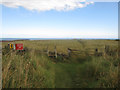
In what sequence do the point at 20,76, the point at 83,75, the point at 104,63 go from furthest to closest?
the point at 104,63 → the point at 83,75 → the point at 20,76

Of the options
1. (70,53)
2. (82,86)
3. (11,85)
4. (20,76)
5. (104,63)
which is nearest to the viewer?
(11,85)

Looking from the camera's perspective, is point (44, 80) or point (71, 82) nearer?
point (44, 80)

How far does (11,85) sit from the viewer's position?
2377 millimetres

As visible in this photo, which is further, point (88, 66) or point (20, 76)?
point (88, 66)

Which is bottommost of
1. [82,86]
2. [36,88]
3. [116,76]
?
[82,86]

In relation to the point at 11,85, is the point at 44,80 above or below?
below

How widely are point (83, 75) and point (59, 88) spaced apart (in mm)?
1492

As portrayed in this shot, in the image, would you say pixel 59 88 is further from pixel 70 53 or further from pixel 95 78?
pixel 70 53

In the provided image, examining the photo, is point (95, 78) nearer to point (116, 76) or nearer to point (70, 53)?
point (116, 76)

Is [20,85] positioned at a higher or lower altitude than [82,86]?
higher

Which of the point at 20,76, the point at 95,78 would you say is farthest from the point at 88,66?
the point at 20,76

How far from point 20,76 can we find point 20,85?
306mm

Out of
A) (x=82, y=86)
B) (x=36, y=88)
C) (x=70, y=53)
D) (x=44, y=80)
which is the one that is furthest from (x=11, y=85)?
(x=70, y=53)

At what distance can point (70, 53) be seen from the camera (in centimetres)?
807
